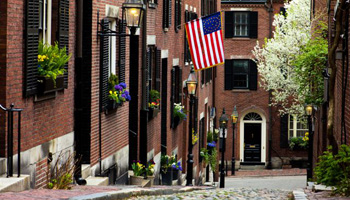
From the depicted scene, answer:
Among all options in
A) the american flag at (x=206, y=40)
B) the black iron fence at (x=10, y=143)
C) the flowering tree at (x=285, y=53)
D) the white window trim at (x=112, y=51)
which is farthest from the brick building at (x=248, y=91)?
the black iron fence at (x=10, y=143)

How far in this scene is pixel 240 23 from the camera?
45.7 metres

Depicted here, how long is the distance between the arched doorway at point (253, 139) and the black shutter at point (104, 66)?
3028 centimetres

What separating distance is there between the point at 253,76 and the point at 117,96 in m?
30.3

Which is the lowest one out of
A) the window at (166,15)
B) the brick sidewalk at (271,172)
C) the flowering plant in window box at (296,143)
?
the brick sidewalk at (271,172)

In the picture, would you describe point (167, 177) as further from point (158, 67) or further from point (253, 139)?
point (253, 139)

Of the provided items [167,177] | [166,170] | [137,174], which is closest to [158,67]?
[166,170]

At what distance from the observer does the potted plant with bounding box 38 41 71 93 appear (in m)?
11.0

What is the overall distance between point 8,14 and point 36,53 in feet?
4.16

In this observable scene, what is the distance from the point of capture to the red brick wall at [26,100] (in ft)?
32.0

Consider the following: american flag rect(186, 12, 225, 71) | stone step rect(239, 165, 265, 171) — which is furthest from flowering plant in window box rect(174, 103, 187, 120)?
stone step rect(239, 165, 265, 171)

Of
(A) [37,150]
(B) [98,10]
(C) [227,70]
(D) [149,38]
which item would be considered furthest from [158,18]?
(C) [227,70]

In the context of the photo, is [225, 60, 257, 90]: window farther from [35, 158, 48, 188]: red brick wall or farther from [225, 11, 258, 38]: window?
[35, 158, 48, 188]: red brick wall

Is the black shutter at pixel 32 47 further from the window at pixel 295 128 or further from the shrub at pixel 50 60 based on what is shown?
the window at pixel 295 128

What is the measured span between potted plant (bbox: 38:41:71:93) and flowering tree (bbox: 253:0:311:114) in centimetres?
2524
